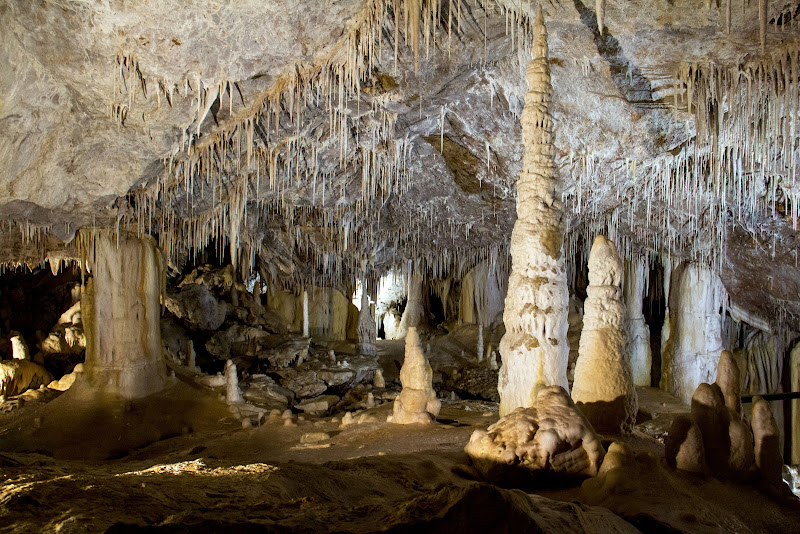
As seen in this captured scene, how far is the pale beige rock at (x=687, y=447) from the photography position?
4.61 meters

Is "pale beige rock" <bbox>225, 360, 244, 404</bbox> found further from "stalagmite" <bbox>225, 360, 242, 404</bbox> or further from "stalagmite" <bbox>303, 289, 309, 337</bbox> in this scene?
"stalagmite" <bbox>303, 289, 309, 337</bbox>

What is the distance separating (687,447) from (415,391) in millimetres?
5432

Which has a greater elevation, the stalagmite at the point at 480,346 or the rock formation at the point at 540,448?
the rock formation at the point at 540,448

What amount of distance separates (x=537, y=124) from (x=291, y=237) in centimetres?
1113

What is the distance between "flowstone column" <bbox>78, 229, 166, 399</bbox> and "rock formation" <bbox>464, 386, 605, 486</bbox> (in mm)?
8823

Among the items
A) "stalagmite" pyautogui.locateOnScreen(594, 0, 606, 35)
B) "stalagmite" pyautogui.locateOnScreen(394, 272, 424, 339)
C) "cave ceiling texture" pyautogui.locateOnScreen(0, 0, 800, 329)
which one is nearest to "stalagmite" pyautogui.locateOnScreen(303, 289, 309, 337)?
"stalagmite" pyautogui.locateOnScreen(394, 272, 424, 339)

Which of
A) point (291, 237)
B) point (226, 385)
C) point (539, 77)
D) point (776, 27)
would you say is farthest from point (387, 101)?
point (291, 237)

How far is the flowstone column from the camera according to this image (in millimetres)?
11094

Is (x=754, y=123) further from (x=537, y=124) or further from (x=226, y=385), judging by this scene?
(x=226, y=385)

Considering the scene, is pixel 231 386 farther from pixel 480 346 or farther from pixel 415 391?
pixel 480 346

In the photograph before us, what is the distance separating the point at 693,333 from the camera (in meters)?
15.4

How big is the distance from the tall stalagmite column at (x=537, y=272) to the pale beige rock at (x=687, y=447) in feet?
8.13

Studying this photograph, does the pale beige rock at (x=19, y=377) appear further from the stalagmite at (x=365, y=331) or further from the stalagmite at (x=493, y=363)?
the stalagmite at (x=493, y=363)

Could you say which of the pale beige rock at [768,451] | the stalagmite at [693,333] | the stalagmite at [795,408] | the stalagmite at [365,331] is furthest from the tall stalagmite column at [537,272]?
the stalagmite at [365,331]
